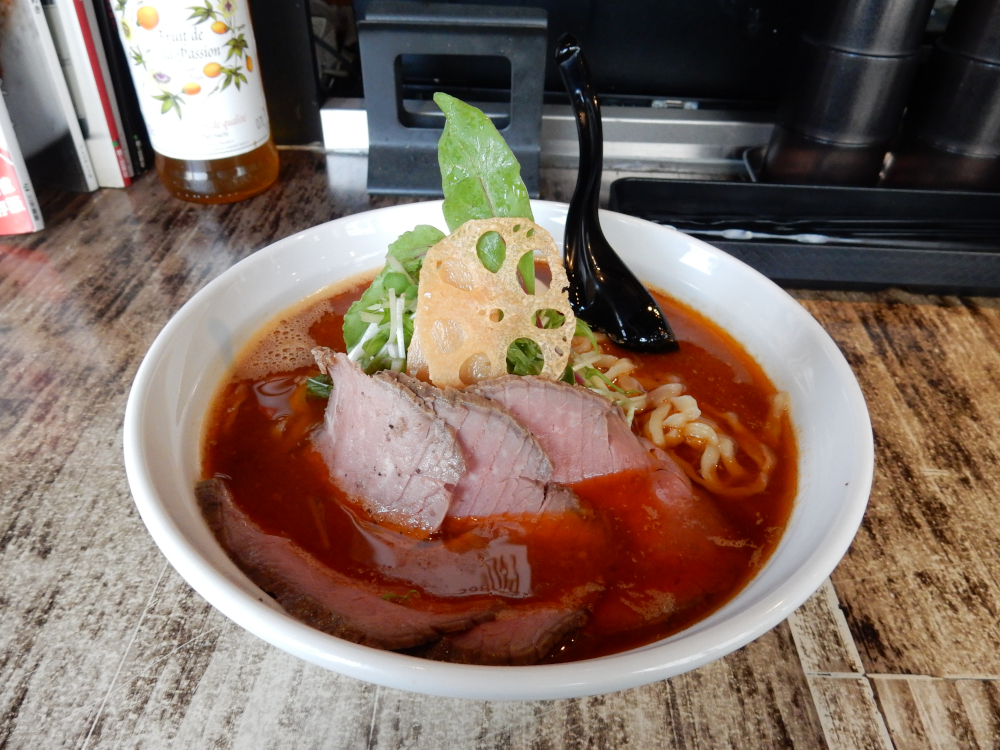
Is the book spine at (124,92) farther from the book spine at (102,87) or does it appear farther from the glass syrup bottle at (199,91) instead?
the glass syrup bottle at (199,91)

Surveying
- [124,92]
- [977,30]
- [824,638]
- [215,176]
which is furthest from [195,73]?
[977,30]

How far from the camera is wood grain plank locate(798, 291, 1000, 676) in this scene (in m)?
1.00

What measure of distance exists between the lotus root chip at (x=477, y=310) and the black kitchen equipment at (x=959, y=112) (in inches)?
60.0

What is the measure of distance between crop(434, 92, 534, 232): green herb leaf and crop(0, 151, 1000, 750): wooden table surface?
0.82 meters

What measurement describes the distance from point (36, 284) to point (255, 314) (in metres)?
0.80

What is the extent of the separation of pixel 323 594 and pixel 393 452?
0.25 metres

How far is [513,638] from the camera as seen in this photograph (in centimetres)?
87

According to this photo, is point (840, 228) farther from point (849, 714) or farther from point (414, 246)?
point (849, 714)

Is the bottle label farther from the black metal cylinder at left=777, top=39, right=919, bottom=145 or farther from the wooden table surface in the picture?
the black metal cylinder at left=777, top=39, right=919, bottom=145

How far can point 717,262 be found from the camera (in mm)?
1457

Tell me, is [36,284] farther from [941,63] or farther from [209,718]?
[941,63]

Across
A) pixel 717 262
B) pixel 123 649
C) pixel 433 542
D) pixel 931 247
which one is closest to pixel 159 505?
pixel 123 649

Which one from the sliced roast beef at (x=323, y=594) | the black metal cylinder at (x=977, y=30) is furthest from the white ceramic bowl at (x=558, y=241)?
the black metal cylinder at (x=977, y=30)

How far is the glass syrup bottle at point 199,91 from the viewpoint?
1724mm
